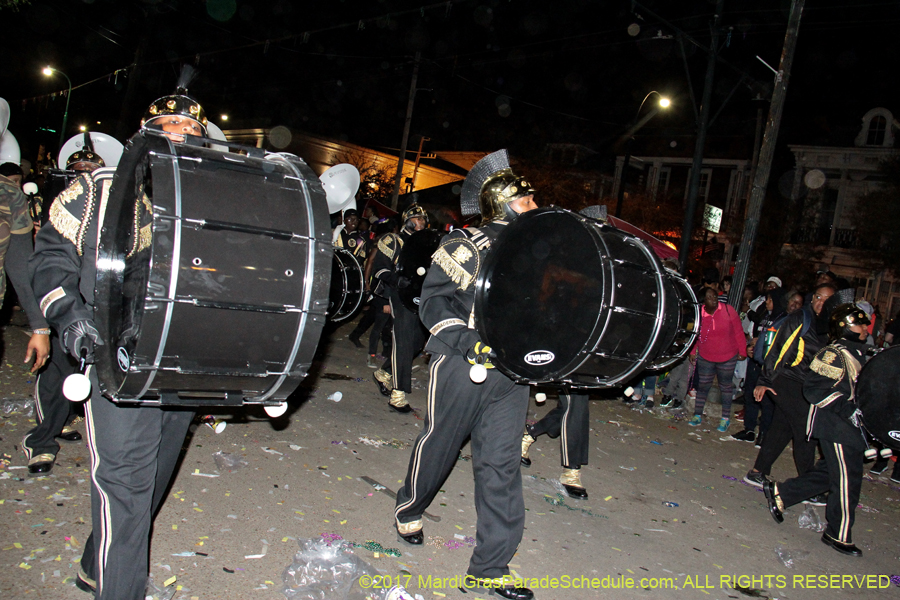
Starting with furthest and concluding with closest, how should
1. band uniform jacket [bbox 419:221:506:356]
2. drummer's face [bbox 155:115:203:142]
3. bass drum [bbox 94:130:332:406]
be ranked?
band uniform jacket [bbox 419:221:506:356]
drummer's face [bbox 155:115:203:142]
bass drum [bbox 94:130:332:406]

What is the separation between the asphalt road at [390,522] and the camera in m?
3.32

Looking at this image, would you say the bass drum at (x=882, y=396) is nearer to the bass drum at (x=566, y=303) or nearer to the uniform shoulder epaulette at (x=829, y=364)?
the uniform shoulder epaulette at (x=829, y=364)

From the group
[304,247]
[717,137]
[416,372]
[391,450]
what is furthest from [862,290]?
[304,247]

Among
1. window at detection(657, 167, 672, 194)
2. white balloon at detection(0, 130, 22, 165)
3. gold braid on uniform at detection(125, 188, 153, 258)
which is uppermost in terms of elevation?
window at detection(657, 167, 672, 194)

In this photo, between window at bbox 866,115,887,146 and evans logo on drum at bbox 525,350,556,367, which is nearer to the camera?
evans logo on drum at bbox 525,350,556,367

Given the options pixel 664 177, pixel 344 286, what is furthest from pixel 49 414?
pixel 664 177

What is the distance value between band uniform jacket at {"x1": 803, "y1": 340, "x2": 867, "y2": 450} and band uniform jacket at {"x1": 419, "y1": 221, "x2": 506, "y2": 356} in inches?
130

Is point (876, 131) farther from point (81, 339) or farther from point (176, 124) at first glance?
point (81, 339)

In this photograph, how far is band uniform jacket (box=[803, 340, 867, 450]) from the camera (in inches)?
196

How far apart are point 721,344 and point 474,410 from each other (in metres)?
6.35

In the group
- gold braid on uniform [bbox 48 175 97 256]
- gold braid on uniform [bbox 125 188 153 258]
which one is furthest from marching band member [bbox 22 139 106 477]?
gold braid on uniform [bbox 125 188 153 258]

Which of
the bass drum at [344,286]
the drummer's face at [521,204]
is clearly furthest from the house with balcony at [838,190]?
the drummer's face at [521,204]

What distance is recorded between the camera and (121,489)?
2479 millimetres

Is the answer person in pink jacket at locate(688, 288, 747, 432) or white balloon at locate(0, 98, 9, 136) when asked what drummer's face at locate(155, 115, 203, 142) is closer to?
white balloon at locate(0, 98, 9, 136)
